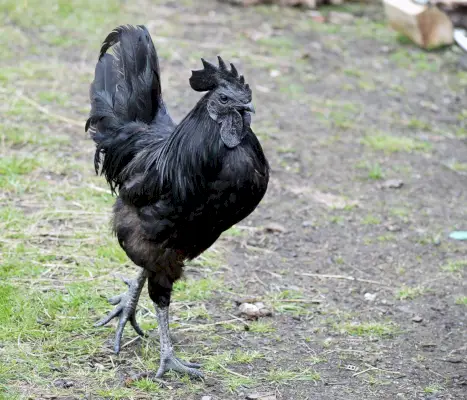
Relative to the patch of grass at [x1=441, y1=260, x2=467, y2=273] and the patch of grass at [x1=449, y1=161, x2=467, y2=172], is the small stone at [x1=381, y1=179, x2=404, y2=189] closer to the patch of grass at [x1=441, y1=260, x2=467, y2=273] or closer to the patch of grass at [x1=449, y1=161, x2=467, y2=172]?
the patch of grass at [x1=449, y1=161, x2=467, y2=172]

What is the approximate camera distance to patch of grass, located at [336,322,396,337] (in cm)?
572

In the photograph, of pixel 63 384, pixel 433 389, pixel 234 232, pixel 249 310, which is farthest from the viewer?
pixel 234 232

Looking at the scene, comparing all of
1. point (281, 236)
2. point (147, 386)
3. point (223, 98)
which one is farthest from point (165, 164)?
point (281, 236)

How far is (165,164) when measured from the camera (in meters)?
4.83

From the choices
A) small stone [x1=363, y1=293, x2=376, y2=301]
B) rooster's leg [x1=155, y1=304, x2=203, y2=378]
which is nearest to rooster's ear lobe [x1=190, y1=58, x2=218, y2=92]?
rooster's leg [x1=155, y1=304, x2=203, y2=378]

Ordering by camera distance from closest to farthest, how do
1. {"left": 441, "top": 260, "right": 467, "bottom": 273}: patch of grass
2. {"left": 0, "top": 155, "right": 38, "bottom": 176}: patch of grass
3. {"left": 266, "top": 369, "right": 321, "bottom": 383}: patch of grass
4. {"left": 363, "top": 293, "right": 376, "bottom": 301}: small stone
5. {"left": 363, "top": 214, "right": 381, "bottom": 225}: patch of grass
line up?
{"left": 266, "top": 369, "right": 321, "bottom": 383}: patch of grass, {"left": 363, "top": 293, "right": 376, "bottom": 301}: small stone, {"left": 441, "top": 260, "right": 467, "bottom": 273}: patch of grass, {"left": 0, "top": 155, "right": 38, "bottom": 176}: patch of grass, {"left": 363, "top": 214, "right": 381, "bottom": 225}: patch of grass

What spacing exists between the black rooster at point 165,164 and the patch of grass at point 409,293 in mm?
2010

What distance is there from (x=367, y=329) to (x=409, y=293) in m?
0.72

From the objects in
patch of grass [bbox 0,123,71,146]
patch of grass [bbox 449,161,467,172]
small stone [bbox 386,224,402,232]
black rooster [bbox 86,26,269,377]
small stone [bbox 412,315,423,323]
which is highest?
black rooster [bbox 86,26,269,377]

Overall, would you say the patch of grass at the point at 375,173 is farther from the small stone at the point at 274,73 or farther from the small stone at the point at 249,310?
the small stone at the point at 249,310

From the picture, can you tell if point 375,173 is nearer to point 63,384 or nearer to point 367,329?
point 367,329

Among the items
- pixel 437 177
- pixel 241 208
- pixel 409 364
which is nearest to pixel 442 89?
pixel 437 177

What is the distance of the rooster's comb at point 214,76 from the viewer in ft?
15.1

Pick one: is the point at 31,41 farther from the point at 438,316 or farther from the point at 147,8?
the point at 438,316
